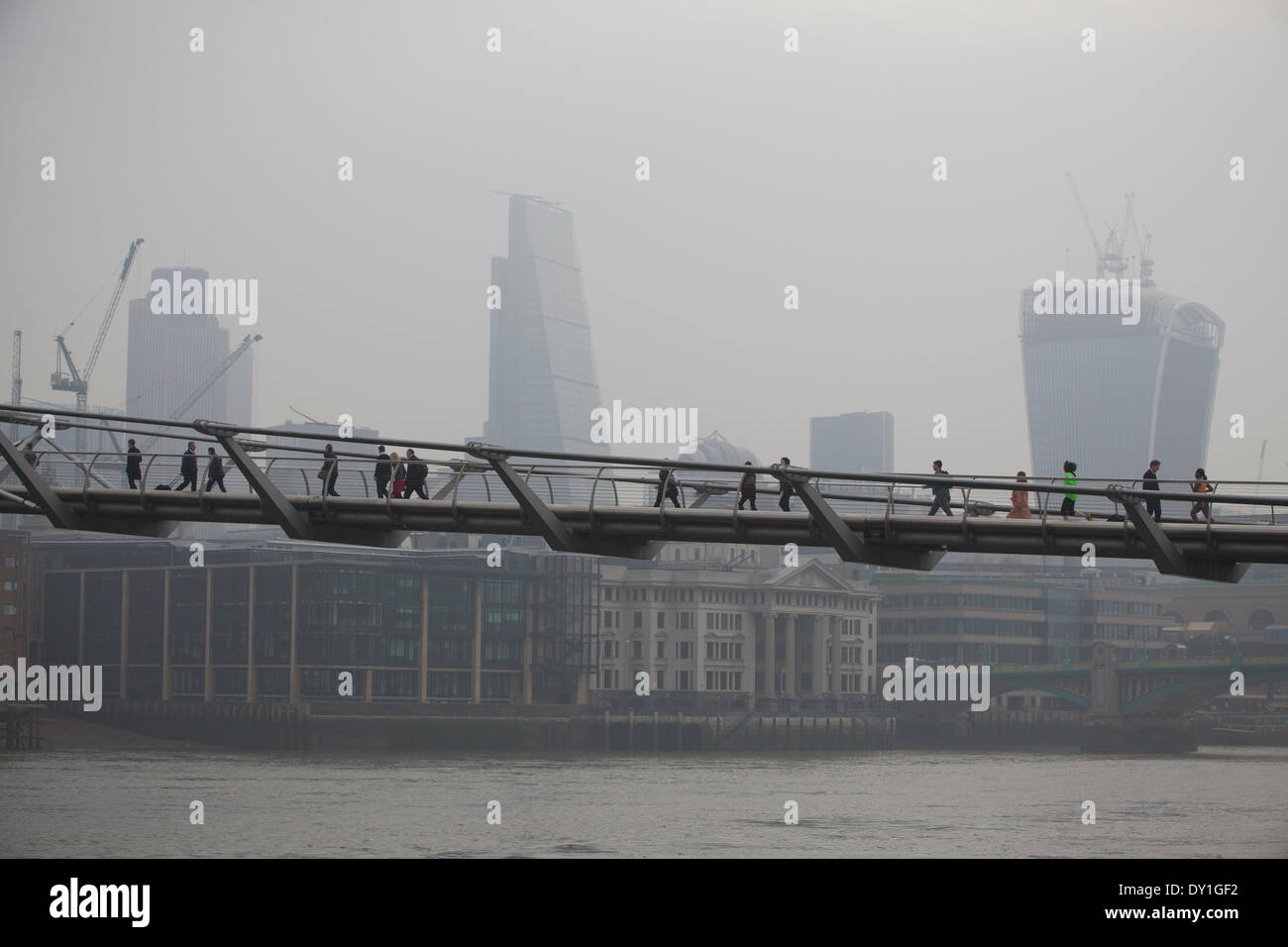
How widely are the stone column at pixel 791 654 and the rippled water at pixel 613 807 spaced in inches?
1400

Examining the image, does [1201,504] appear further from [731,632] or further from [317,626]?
[731,632]

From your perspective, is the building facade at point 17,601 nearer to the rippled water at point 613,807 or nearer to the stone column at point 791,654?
the rippled water at point 613,807

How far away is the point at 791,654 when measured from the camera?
130 m

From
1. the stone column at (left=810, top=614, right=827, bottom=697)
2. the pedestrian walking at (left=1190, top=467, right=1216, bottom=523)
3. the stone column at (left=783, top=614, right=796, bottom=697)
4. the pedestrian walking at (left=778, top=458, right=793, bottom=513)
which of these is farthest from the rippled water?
the stone column at (left=810, top=614, right=827, bottom=697)

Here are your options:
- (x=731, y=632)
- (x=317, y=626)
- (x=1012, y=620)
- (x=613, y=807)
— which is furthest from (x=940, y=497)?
(x=1012, y=620)

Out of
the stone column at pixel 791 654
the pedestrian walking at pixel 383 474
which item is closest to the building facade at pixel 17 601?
the stone column at pixel 791 654

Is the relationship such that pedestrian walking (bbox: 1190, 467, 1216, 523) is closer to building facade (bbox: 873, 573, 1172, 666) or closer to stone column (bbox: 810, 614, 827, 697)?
stone column (bbox: 810, 614, 827, 697)

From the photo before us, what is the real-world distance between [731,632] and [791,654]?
16.8ft

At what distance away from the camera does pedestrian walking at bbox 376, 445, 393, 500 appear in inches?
984

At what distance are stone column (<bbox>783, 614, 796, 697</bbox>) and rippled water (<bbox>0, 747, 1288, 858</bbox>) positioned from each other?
3557 centimetres

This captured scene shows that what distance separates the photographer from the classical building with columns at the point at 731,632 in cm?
12525

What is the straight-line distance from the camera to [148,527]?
25984 millimetres

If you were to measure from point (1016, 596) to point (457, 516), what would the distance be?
128 m

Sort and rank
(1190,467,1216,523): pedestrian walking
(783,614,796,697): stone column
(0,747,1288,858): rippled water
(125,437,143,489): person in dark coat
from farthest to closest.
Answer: (783,614,796,697): stone column → (0,747,1288,858): rippled water → (125,437,143,489): person in dark coat → (1190,467,1216,523): pedestrian walking
